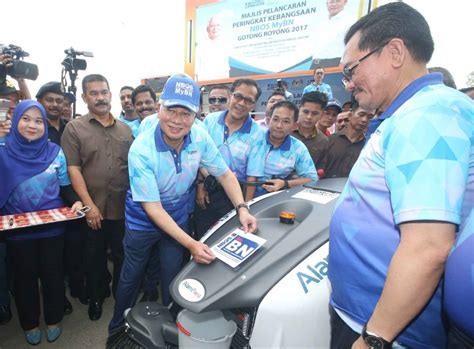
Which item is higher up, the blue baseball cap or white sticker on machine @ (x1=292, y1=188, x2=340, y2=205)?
the blue baseball cap

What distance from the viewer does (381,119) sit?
98 cm

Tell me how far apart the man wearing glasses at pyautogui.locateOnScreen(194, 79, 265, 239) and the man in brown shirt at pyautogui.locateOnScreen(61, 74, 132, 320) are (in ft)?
2.30

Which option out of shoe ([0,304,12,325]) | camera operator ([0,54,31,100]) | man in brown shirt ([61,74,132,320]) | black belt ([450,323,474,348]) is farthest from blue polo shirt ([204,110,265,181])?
shoe ([0,304,12,325])

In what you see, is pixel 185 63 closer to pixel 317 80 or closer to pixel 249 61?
pixel 249 61

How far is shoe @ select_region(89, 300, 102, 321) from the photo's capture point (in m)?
2.39

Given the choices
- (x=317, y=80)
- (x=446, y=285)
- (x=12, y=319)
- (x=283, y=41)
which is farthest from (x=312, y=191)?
(x=283, y=41)

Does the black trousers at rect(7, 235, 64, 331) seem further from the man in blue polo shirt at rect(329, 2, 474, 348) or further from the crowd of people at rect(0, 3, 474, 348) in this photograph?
the man in blue polo shirt at rect(329, 2, 474, 348)

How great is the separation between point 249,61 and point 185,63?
341 centimetres

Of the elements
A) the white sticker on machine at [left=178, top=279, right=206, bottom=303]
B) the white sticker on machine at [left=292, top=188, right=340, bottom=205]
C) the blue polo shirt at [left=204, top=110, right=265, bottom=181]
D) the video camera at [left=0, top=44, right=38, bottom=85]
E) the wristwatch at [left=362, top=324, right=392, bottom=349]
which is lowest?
the white sticker on machine at [left=178, top=279, right=206, bottom=303]

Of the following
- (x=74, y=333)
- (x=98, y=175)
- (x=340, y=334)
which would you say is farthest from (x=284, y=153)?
(x=74, y=333)

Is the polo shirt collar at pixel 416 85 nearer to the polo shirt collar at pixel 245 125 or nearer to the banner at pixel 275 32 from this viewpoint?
the polo shirt collar at pixel 245 125

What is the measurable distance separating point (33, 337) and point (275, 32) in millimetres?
9966

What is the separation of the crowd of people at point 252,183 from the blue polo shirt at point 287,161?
0.04 feet

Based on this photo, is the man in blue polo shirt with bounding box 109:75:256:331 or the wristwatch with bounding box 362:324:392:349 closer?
the wristwatch with bounding box 362:324:392:349
